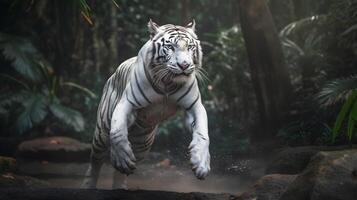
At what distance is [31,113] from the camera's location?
30.8ft

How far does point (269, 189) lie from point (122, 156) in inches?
42.1

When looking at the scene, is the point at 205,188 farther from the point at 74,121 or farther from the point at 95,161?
the point at 74,121

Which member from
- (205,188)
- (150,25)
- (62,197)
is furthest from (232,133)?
(62,197)

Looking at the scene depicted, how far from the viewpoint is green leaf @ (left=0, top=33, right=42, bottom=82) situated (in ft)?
30.6

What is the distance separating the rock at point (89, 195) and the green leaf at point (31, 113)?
529 cm

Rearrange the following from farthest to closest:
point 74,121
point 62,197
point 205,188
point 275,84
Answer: point 74,121 < point 275,84 < point 205,188 < point 62,197

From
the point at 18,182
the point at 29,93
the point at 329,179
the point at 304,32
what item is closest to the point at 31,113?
the point at 29,93

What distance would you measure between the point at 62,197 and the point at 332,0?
229 inches

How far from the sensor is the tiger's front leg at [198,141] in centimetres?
423

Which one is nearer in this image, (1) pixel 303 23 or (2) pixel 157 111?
(2) pixel 157 111

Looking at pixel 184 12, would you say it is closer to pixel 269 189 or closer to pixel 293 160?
pixel 293 160

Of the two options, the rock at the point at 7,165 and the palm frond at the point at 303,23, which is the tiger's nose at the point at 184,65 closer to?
the rock at the point at 7,165

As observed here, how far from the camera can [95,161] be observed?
5.94 meters

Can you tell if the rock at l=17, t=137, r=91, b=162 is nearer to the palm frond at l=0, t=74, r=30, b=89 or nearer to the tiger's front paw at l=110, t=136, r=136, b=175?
the palm frond at l=0, t=74, r=30, b=89
